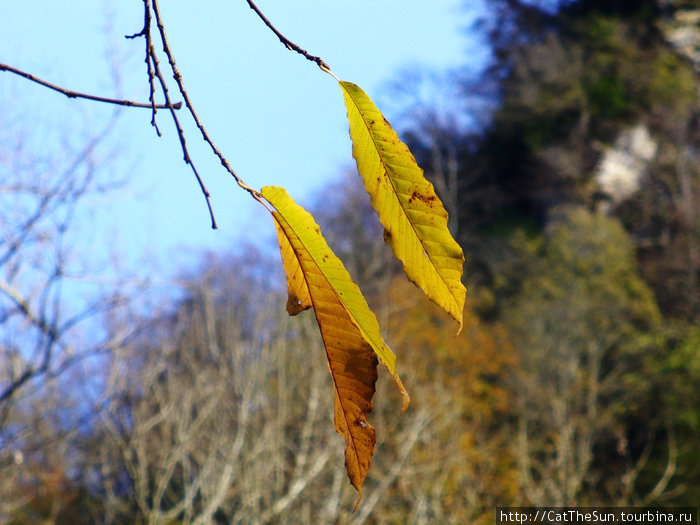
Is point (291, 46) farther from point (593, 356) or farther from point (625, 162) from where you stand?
point (625, 162)

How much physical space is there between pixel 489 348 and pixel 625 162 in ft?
13.8

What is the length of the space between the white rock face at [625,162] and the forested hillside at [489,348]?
1.3 inches

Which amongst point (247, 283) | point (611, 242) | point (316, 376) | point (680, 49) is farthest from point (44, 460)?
point (680, 49)

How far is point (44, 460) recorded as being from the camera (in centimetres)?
831

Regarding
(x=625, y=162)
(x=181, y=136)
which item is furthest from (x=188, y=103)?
(x=625, y=162)

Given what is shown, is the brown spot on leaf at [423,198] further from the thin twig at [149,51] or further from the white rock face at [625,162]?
the white rock face at [625,162]

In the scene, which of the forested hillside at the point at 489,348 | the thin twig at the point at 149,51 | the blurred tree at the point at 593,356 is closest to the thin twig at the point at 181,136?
the thin twig at the point at 149,51

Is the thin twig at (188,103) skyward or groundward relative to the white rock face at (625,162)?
groundward

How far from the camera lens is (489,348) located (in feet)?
33.5

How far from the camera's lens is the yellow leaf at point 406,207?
0.41 m

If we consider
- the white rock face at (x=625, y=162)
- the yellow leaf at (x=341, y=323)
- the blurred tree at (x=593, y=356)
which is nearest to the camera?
the yellow leaf at (x=341, y=323)

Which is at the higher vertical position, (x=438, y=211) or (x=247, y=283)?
(x=247, y=283)

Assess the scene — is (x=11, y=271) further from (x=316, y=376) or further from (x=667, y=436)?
(x=667, y=436)

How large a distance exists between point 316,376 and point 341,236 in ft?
18.9
